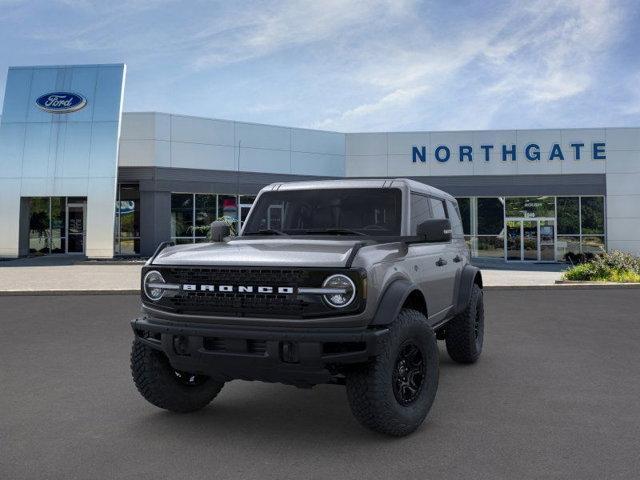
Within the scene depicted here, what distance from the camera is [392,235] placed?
5.10 m

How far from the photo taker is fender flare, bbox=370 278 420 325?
4051 mm

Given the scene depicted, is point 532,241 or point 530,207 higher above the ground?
point 530,207

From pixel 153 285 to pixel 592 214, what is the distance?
30101 mm

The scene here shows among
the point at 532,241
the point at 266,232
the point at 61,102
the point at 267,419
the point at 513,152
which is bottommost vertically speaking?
the point at 267,419

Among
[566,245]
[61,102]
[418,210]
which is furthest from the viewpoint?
[566,245]

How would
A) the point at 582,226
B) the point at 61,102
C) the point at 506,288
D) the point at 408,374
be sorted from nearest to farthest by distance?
1. the point at 408,374
2. the point at 506,288
3. the point at 61,102
4. the point at 582,226

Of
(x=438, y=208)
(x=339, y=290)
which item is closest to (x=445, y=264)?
(x=438, y=208)

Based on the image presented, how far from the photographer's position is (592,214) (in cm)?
3041

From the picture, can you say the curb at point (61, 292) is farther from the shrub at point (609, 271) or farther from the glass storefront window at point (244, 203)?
the glass storefront window at point (244, 203)

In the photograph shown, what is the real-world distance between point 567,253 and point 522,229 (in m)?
2.52

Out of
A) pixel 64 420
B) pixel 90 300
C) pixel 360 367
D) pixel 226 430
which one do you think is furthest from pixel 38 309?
pixel 360 367

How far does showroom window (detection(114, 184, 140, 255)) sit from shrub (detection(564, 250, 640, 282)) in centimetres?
2090

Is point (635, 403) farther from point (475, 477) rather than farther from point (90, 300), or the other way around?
point (90, 300)

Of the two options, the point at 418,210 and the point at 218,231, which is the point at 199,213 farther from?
the point at 418,210
